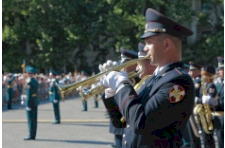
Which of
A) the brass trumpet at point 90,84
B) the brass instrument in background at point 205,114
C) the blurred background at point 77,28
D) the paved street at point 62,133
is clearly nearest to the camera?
the brass trumpet at point 90,84

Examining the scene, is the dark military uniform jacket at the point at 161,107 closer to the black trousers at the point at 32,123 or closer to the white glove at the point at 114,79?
the white glove at the point at 114,79

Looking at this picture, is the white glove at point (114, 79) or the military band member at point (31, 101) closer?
the white glove at point (114, 79)

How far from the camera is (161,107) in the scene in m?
3.02

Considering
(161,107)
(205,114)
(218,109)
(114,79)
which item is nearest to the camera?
(161,107)

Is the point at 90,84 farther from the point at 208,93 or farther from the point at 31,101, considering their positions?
the point at 31,101

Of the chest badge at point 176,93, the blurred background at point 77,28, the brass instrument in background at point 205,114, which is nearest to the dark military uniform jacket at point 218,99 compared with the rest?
the brass instrument in background at point 205,114

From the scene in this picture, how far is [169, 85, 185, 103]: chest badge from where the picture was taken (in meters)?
3.04

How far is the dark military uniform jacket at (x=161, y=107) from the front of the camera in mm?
3008

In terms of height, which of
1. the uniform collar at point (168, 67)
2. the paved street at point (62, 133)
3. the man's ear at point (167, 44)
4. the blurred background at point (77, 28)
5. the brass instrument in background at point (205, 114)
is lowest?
the paved street at point (62, 133)

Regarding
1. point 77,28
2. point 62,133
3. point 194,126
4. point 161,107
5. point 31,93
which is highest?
point 77,28

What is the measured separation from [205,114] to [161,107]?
5610mm

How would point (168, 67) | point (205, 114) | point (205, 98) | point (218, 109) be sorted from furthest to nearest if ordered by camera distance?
point (205, 114) → point (205, 98) → point (218, 109) → point (168, 67)

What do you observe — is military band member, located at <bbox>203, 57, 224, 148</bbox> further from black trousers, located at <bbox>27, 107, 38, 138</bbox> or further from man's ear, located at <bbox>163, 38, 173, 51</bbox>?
man's ear, located at <bbox>163, 38, 173, 51</bbox>

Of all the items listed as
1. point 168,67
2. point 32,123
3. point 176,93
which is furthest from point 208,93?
point 176,93
